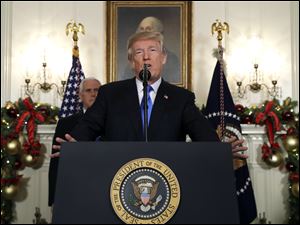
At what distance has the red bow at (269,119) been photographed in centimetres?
582

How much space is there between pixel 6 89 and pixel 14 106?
1.74 ft

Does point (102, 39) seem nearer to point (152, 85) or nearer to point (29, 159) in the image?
point (29, 159)

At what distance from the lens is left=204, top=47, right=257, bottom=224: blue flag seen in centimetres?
497

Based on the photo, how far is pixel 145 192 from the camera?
1.67 m

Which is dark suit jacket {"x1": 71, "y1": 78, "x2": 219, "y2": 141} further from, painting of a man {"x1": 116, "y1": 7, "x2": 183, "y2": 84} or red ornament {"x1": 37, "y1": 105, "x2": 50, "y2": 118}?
painting of a man {"x1": 116, "y1": 7, "x2": 183, "y2": 84}

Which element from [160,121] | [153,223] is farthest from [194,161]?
[160,121]

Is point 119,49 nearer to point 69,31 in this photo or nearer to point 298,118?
point 69,31

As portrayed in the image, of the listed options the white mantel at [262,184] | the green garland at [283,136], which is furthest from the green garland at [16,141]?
the green garland at [283,136]

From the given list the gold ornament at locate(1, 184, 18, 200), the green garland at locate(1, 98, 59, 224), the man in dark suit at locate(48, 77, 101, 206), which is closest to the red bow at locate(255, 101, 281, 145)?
the man in dark suit at locate(48, 77, 101, 206)

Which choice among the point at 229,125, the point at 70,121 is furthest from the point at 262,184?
the point at 70,121

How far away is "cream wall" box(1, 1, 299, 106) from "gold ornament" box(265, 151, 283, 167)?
0.82 meters

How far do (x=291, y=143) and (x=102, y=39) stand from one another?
9.30 ft

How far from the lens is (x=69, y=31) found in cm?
641

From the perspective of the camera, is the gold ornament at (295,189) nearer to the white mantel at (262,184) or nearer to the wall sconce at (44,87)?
the white mantel at (262,184)
